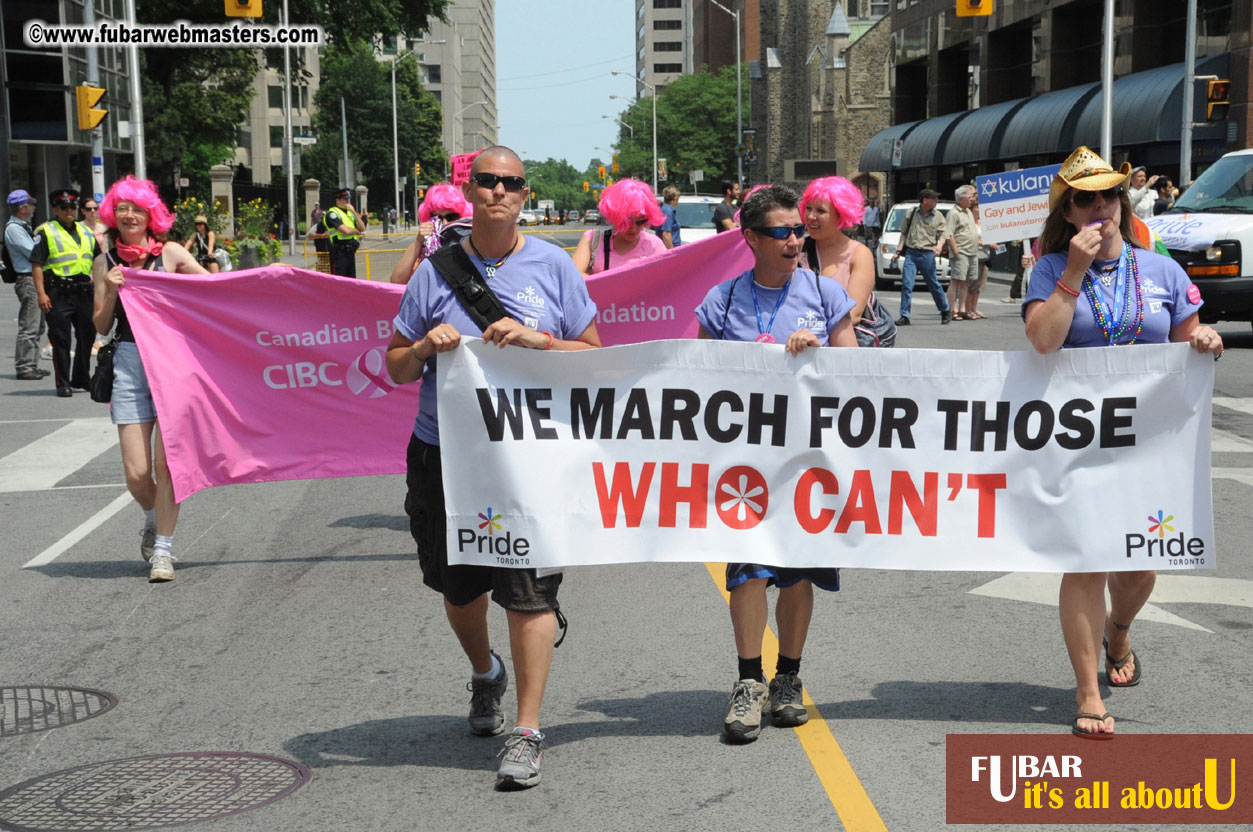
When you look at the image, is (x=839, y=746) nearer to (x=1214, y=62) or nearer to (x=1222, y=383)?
(x=1222, y=383)

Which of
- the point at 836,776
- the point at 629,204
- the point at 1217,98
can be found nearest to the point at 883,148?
the point at 1217,98

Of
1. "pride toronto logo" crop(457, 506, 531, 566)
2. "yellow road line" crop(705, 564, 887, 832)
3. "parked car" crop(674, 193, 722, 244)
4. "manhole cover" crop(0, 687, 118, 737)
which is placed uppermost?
"parked car" crop(674, 193, 722, 244)

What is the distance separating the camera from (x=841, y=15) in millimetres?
81625

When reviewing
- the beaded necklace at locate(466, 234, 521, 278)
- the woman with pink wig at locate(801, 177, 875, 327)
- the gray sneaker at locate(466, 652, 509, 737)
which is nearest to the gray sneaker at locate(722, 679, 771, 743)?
the gray sneaker at locate(466, 652, 509, 737)

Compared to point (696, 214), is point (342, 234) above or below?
below

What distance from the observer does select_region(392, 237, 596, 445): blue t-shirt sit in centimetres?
497

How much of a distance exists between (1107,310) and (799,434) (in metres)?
1.09

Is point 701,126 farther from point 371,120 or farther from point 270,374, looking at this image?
point 270,374

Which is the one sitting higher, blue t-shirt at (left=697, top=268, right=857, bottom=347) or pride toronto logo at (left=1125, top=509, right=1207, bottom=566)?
blue t-shirt at (left=697, top=268, right=857, bottom=347)

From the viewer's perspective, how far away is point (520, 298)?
4.98 meters

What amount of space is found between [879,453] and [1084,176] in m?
1.12

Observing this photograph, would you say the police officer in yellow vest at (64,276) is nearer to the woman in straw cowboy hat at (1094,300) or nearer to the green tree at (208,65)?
the woman in straw cowboy hat at (1094,300)

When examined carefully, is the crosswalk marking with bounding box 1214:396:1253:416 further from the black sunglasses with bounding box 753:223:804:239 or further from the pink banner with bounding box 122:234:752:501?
the black sunglasses with bounding box 753:223:804:239

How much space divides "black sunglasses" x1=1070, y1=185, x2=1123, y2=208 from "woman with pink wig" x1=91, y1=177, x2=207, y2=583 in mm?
4847
